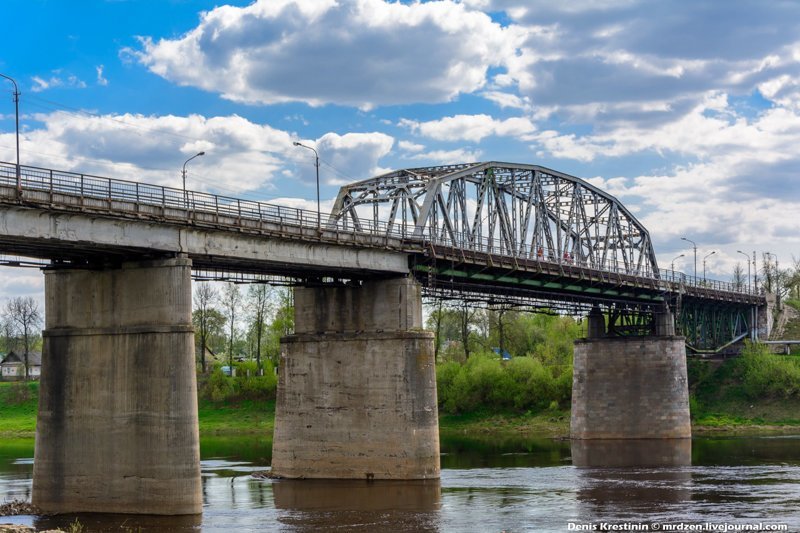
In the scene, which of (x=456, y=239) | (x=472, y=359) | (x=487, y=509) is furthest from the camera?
(x=472, y=359)

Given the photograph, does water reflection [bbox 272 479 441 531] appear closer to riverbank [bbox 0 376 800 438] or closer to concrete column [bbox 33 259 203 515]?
concrete column [bbox 33 259 203 515]

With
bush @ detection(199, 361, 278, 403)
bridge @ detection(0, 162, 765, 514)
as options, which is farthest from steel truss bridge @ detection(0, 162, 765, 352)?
bush @ detection(199, 361, 278, 403)

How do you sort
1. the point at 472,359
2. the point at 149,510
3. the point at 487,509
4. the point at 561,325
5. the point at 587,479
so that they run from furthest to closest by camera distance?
the point at 561,325 → the point at 472,359 → the point at 587,479 → the point at 487,509 → the point at 149,510

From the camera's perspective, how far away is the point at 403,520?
1914 inches

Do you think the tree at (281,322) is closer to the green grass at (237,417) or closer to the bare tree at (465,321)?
the green grass at (237,417)

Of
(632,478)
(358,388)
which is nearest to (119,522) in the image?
(358,388)

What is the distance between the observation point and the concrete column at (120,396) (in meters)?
45.8

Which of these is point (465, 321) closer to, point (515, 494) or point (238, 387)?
point (238, 387)

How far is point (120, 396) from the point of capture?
153 feet

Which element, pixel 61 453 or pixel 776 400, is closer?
pixel 61 453

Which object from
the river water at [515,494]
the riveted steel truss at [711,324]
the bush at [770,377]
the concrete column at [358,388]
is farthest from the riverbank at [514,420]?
the concrete column at [358,388]

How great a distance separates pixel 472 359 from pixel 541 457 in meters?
39.5

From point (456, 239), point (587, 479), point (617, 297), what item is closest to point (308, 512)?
point (587, 479)

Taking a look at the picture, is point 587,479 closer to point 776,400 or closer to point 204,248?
point 204,248
